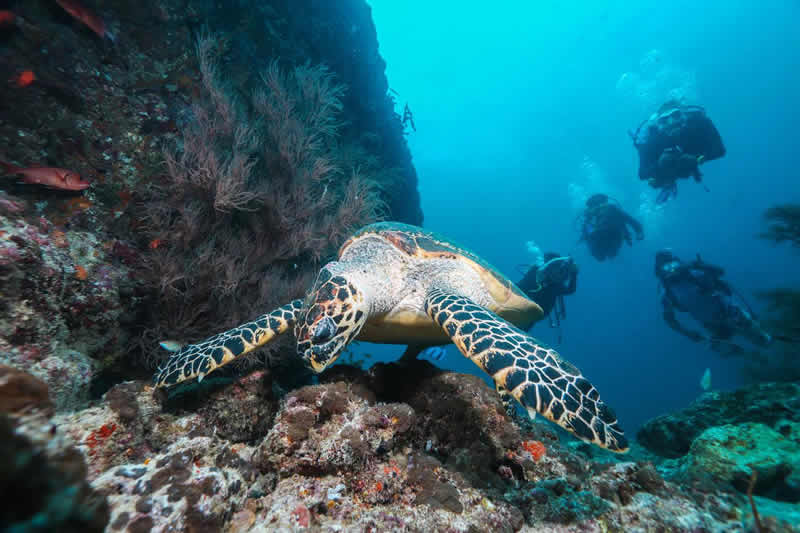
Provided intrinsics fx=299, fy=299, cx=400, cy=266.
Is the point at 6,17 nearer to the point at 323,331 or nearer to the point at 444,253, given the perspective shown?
the point at 323,331

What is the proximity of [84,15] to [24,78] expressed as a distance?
1171 mm

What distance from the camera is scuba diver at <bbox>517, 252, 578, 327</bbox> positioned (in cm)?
888

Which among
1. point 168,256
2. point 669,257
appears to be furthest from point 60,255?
point 669,257

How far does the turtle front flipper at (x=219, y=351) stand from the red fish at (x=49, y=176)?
2.00m

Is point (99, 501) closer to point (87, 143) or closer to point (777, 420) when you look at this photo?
point (87, 143)

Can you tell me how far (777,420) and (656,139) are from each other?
1107 cm

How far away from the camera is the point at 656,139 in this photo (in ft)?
37.1

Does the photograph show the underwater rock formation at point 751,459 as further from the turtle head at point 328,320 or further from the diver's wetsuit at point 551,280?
the diver's wetsuit at point 551,280

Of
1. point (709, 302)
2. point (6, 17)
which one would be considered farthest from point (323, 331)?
point (709, 302)

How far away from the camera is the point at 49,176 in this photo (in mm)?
2840

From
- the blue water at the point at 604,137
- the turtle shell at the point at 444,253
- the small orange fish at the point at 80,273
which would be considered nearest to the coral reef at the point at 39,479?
the small orange fish at the point at 80,273

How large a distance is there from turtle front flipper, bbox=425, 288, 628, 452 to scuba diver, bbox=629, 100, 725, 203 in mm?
13186

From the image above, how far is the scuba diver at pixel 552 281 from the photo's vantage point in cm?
888

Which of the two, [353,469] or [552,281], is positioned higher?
[552,281]
